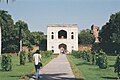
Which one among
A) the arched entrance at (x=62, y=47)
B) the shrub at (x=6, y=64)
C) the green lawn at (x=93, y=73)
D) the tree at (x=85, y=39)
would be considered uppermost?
the tree at (x=85, y=39)

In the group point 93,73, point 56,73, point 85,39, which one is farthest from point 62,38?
point 56,73

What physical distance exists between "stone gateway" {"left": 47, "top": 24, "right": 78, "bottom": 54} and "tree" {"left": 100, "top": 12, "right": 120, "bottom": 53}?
30.3ft

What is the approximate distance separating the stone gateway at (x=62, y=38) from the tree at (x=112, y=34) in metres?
9.23

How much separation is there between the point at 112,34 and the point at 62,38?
Result: 1944cm

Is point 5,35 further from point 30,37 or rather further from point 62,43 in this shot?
point 62,43

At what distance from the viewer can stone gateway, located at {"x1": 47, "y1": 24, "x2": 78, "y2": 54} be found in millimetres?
89875

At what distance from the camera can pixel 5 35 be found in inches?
2776

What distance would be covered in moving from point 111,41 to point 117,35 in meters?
5.95

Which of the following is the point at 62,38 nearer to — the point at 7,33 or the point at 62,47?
the point at 62,47

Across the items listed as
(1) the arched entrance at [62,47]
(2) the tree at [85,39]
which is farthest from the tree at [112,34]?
(1) the arched entrance at [62,47]

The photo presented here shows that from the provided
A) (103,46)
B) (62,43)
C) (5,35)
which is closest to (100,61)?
(5,35)

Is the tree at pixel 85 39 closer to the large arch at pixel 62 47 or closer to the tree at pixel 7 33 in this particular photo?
the large arch at pixel 62 47

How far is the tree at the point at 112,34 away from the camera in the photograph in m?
73.7

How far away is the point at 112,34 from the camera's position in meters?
75.0
